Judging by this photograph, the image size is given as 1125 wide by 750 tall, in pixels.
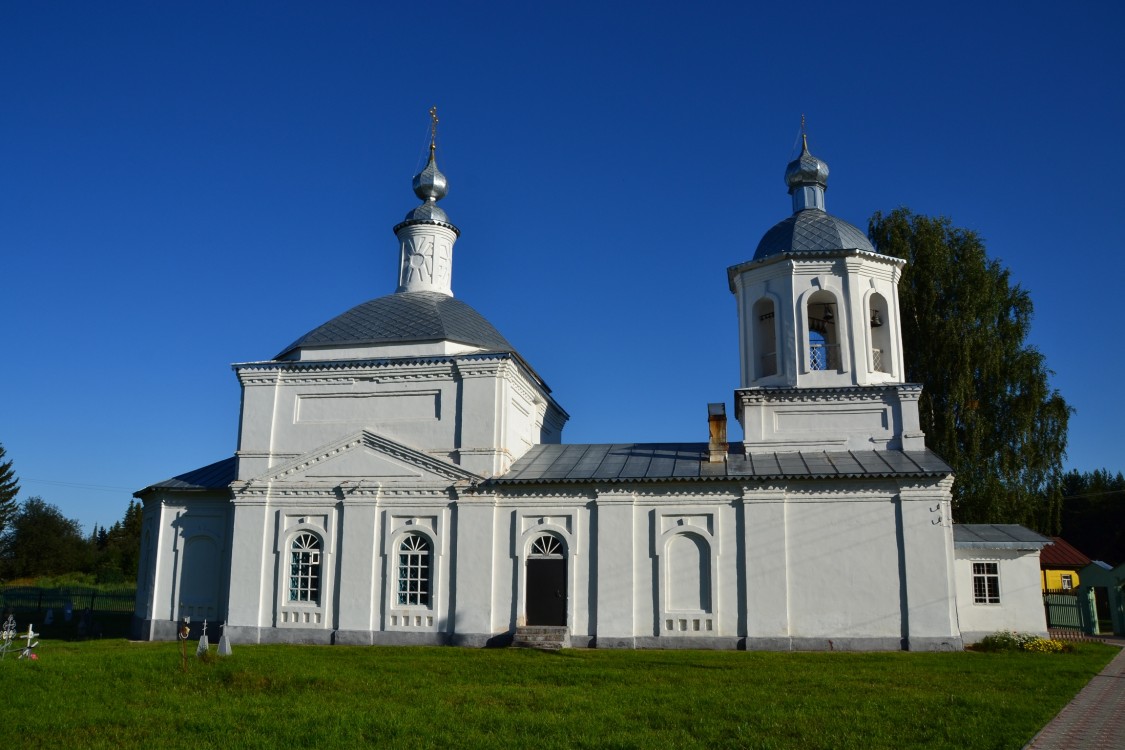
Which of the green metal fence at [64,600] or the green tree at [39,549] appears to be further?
the green tree at [39,549]

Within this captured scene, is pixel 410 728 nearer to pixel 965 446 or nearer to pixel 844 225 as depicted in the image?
pixel 844 225

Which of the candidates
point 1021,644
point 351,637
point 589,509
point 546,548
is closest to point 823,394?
point 589,509

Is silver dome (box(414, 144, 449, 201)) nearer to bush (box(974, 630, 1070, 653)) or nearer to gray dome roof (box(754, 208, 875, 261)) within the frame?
gray dome roof (box(754, 208, 875, 261))

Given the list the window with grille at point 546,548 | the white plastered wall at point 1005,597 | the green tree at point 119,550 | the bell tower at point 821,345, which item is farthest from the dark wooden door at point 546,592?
the green tree at point 119,550

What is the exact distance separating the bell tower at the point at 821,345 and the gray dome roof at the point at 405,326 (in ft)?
20.0

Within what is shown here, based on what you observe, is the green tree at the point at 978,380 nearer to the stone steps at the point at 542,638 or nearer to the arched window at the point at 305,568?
the stone steps at the point at 542,638

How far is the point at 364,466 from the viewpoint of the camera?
19750mm

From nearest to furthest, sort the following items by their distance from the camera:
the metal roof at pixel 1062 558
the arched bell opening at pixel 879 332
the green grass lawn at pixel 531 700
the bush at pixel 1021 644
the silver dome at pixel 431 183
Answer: the green grass lawn at pixel 531 700 → the bush at pixel 1021 644 → the arched bell opening at pixel 879 332 → the silver dome at pixel 431 183 → the metal roof at pixel 1062 558

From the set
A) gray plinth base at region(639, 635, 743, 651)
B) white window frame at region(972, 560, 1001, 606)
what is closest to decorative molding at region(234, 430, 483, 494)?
gray plinth base at region(639, 635, 743, 651)

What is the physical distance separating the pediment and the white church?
0.05 metres

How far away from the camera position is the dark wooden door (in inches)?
726

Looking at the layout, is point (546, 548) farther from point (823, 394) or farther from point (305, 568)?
point (823, 394)

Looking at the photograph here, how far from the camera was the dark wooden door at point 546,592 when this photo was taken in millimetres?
18438

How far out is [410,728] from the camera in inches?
367
